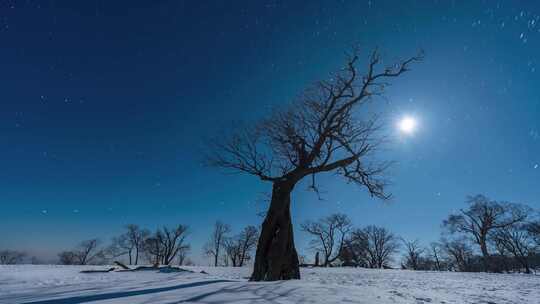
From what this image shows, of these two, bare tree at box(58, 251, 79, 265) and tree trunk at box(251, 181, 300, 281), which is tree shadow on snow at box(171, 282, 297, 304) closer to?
tree trunk at box(251, 181, 300, 281)

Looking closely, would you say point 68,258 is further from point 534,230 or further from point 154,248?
point 534,230

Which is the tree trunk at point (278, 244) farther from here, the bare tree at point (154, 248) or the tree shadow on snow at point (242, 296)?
the bare tree at point (154, 248)

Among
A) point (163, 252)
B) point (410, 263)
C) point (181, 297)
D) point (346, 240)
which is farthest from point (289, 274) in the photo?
point (410, 263)

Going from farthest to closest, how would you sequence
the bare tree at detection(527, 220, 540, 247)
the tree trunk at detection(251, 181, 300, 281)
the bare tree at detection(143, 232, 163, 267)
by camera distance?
the bare tree at detection(143, 232, 163, 267) < the bare tree at detection(527, 220, 540, 247) < the tree trunk at detection(251, 181, 300, 281)

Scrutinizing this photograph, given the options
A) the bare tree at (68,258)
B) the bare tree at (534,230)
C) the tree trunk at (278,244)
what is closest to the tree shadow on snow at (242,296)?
the tree trunk at (278,244)

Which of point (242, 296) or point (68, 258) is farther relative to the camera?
point (68, 258)

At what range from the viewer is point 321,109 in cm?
995

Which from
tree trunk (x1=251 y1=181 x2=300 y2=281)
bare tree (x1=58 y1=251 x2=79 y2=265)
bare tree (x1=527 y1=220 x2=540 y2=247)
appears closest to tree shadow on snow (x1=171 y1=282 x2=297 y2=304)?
tree trunk (x1=251 y1=181 x2=300 y2=281)

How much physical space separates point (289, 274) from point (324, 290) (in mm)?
4589

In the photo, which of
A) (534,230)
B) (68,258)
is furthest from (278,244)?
(68,258)

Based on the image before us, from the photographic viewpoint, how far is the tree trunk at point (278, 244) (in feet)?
27.1

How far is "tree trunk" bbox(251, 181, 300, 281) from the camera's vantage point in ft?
27.1

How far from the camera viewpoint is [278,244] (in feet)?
28.1

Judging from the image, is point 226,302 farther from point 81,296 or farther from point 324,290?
point 81,296
